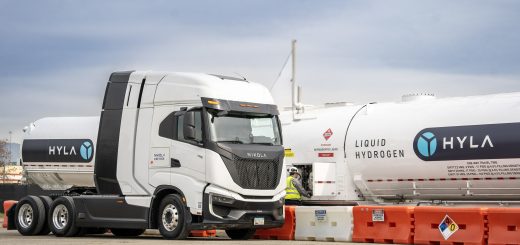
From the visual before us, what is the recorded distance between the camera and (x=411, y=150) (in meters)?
18.4

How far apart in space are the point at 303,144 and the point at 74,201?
593cm

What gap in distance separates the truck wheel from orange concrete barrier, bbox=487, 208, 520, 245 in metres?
5.95

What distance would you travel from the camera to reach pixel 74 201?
18.7m

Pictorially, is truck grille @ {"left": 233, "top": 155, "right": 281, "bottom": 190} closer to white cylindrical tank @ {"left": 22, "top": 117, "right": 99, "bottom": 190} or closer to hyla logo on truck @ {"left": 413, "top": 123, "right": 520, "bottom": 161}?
hyla logo on truck @ {"left": 413, "top": 123, "right": 520, "bottom": 161}

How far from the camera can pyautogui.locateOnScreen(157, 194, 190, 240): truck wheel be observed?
652 inches

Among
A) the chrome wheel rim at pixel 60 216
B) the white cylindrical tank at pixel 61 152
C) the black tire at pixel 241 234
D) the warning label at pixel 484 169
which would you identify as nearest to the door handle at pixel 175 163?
the black tire at pixel 241 234

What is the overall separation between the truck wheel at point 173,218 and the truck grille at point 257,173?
4.33ft

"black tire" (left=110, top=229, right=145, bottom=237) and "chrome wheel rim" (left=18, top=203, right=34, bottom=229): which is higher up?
"chrome wheel rim" (left=18, top=203, right=34, bottom=229)

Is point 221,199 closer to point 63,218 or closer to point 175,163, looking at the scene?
point 175,163

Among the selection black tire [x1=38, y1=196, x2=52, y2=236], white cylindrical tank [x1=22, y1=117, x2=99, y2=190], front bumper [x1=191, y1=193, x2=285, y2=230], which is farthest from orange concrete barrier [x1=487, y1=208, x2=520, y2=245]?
white cylindrical tank [x1=22, y1=117, x2=99, y2=190]

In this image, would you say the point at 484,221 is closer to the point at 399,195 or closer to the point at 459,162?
the point at 459,162

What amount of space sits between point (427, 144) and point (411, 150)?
1.39 feet

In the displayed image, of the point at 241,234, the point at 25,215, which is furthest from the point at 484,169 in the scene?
the point at 25,215

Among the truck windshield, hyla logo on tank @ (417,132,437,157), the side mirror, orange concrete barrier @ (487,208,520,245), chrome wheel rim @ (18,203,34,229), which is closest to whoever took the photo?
orange concrete barrier @ (487,208,520,245)
